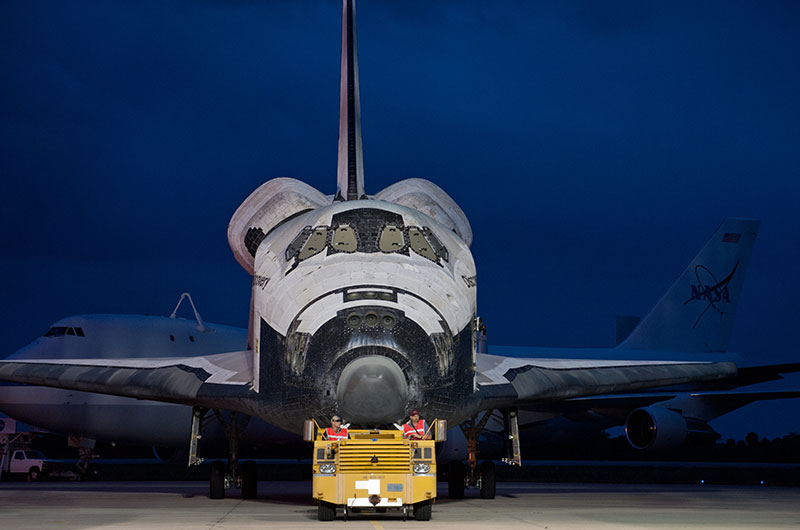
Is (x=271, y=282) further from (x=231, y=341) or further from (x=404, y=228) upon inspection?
(x=231, y=341)

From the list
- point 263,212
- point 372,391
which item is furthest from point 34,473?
point 372,391

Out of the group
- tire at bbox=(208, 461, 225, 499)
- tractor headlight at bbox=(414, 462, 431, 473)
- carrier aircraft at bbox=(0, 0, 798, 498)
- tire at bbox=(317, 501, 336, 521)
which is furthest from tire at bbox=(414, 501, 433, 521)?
tire at bbox=(208, 461, 225, 499)

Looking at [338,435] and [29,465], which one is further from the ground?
[29,465]

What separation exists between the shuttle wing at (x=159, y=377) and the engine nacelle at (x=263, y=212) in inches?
79.5

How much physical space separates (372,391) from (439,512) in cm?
305

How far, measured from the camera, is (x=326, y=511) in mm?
11516

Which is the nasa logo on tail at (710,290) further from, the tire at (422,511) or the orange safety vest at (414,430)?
the tire at (422,511)

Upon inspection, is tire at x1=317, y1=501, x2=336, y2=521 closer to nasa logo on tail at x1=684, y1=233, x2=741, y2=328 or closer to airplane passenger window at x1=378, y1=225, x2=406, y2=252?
airplane passenger window at x1=378, y1=225, x2=406, y2=252

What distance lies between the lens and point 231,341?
26844mm

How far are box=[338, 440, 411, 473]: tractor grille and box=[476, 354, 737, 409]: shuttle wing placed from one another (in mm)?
2388

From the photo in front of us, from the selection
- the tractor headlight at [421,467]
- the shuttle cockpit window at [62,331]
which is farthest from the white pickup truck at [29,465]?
the tractor headlight at [421,467]

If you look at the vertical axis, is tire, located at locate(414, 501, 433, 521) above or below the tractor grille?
below

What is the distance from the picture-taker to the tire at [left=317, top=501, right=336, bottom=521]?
11492mm

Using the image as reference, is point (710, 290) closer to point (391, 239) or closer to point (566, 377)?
point (566, 377)
